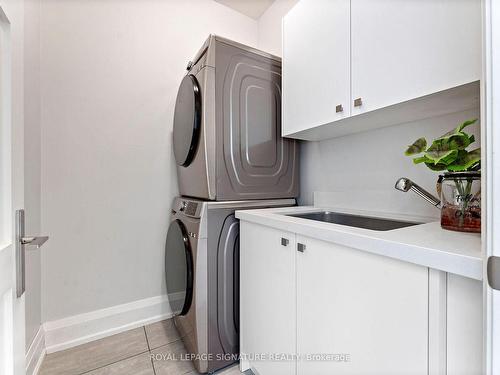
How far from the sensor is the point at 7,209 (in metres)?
0.69

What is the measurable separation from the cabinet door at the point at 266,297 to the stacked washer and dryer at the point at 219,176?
0.43 ft

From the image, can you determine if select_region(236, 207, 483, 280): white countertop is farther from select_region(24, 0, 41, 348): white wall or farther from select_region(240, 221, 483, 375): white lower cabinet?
select_region(24, 0, 41, 348): white wall

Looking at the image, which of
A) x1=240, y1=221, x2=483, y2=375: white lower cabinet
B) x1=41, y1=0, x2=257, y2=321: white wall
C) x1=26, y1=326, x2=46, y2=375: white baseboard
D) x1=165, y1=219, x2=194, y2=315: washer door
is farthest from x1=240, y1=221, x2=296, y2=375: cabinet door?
x1=26, y1=326, x2=46, y2=375: white baseboard

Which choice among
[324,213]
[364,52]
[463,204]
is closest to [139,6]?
[364,52]

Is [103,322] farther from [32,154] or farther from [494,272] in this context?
[494,272]

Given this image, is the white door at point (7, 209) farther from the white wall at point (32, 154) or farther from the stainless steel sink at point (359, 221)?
the stainless steel sink at point (359, 221)

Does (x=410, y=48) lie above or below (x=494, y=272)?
above

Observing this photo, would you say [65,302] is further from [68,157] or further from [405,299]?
[405,299]

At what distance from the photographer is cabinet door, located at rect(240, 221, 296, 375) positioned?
112 cm

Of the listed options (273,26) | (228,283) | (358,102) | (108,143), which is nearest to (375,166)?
(358,102)

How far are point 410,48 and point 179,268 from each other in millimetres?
1757

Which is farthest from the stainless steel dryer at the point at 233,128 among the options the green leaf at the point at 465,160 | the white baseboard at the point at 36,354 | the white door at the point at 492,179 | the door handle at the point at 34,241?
the white baseboard at the point at 36,354

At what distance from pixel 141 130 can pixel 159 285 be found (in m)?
1.34

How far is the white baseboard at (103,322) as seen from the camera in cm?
169
